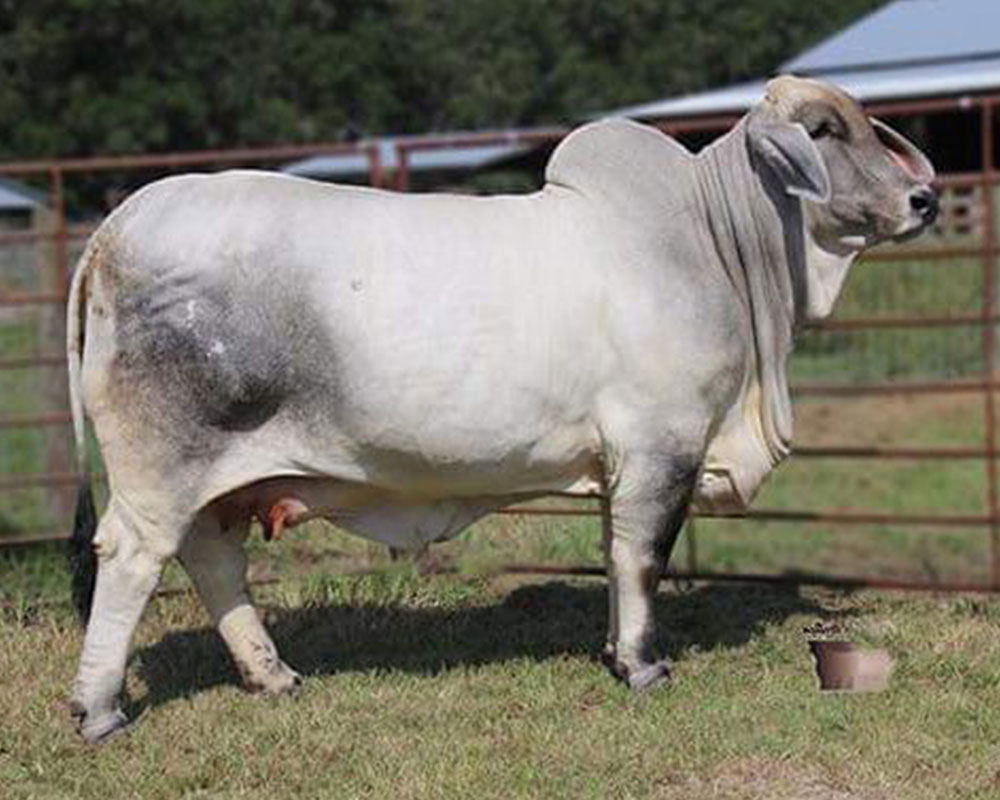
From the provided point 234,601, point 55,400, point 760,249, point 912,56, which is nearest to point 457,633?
point 234,601

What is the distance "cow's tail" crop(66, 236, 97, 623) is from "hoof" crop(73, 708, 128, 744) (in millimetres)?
423

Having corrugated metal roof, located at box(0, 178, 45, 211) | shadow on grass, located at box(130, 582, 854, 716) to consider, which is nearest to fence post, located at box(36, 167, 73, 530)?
shadow on grass, located at box(130, 582, 854, 716)

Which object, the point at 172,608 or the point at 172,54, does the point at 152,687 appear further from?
the point at 172,54

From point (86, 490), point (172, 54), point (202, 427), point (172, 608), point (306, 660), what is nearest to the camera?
point (202, 427)

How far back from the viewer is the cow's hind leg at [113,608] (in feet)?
19.5

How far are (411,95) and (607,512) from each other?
117 feet

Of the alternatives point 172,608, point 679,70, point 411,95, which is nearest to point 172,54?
point 411,95

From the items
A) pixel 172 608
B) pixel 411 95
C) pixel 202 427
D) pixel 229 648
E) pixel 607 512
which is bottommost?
pixel 411 95

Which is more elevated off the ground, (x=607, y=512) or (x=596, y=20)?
(x=607, y=512)

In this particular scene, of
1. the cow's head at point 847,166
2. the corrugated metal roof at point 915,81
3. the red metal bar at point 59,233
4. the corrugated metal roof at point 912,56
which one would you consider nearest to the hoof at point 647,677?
the cow's head at point 847,166

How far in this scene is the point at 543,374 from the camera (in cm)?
601

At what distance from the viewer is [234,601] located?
6.41 meters

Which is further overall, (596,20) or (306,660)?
(596,20)

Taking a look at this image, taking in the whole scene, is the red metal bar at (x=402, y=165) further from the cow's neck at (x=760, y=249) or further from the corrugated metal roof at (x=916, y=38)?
the corrugated metal roof at (x=916, y=38)
